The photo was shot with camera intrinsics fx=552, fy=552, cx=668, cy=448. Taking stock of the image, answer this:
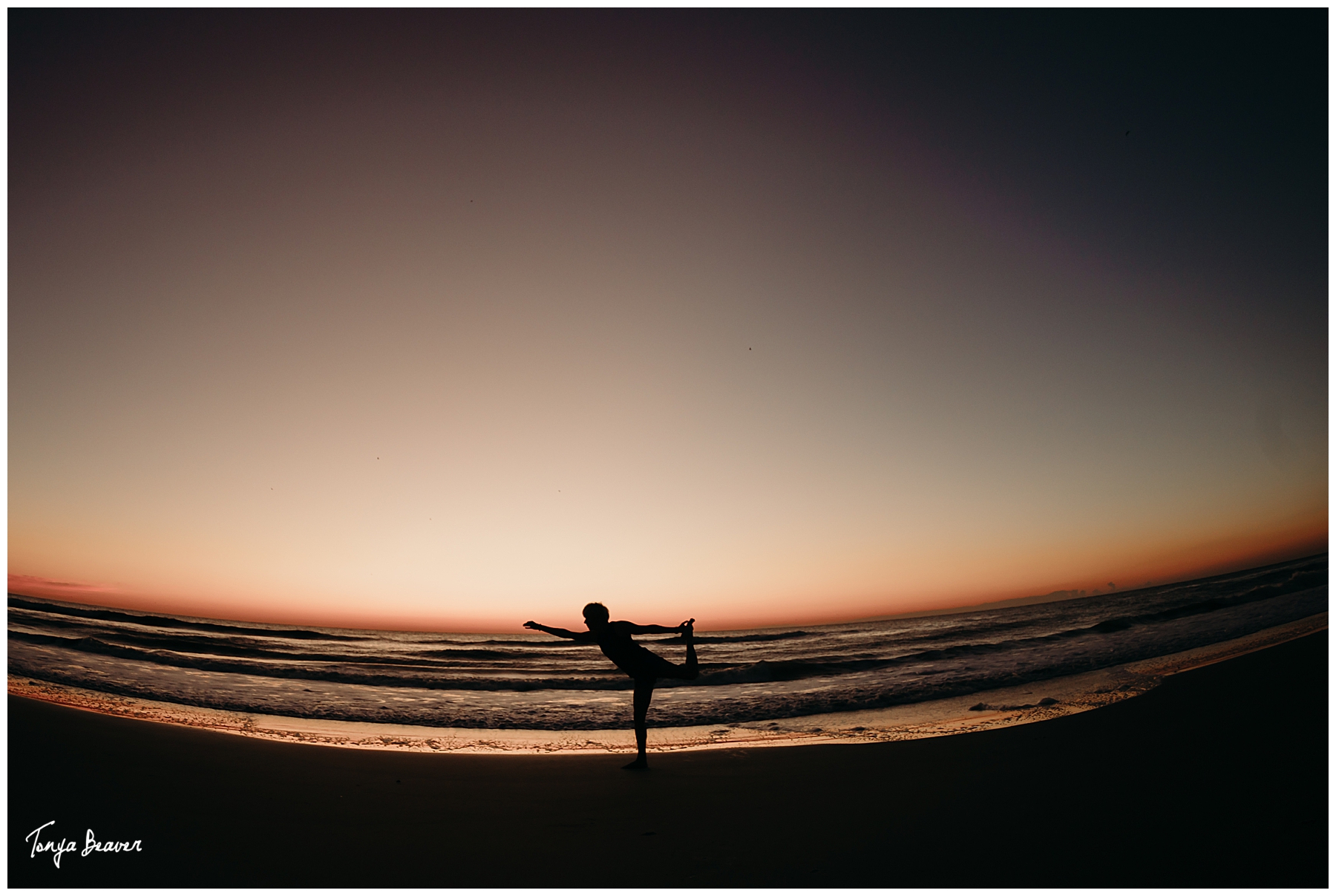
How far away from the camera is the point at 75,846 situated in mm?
3961

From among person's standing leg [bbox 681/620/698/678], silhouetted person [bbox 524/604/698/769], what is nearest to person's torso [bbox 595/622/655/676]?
silhouetted person [bbox 524/604/698/769]

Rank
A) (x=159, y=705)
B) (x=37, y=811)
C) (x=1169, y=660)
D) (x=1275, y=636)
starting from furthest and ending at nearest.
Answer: (x=1275, y=636)
(x=1169, y=660)
(x=159, y=705)
(x=37, y=811)

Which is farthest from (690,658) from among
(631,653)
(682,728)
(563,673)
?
(563,673)

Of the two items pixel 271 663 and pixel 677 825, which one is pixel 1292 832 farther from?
pixel 271 663

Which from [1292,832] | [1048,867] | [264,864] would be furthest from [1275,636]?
[264,864]

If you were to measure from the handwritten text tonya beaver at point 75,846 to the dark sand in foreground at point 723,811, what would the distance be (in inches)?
2.8

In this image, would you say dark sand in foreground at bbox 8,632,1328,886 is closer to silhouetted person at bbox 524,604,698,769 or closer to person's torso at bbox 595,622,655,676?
silhouetted person at bbox 524,604,698,769

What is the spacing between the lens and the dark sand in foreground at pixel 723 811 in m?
3.58

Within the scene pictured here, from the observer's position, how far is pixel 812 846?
395 cm

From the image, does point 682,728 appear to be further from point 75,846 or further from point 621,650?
point 75,846

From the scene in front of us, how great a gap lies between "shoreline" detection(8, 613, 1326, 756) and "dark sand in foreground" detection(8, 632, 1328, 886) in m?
0.88

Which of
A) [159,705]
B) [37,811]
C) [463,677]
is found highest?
[37,811]

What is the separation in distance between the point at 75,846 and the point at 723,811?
480cm

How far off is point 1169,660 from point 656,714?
12.0m
